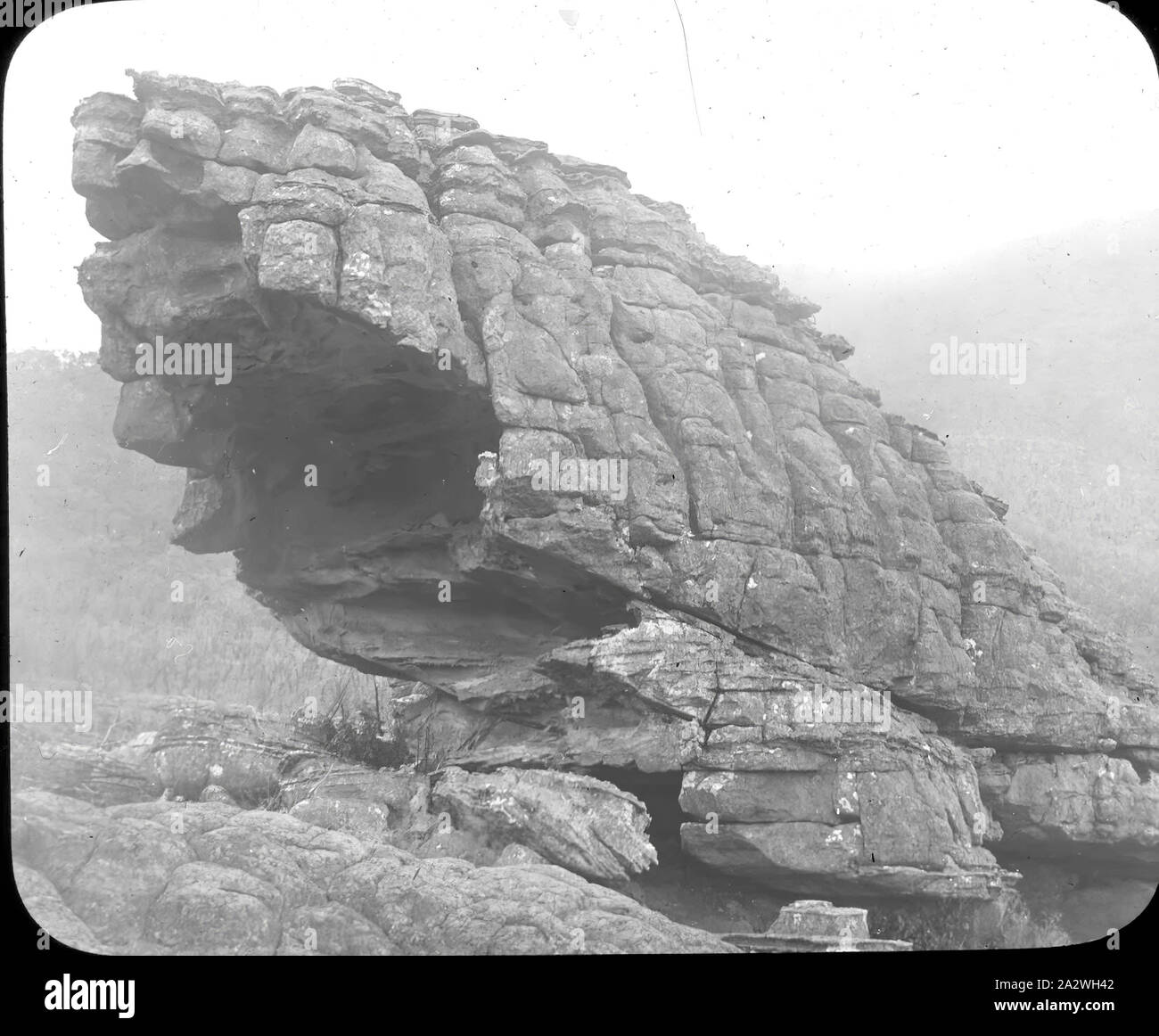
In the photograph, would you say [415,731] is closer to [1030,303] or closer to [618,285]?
[618,285]

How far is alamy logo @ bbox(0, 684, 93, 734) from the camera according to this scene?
19672 mm

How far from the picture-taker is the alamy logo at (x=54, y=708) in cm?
1967

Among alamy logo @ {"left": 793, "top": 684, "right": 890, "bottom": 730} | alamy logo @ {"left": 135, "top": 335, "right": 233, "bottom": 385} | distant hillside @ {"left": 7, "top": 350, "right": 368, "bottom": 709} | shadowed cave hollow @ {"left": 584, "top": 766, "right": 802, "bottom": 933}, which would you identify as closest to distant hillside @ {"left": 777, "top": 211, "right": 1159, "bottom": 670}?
alamy logo @ {"left": 793, "top": 684, "right": 890, "bottom": 730}

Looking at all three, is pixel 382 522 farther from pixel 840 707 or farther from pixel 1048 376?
pixel 1048 376

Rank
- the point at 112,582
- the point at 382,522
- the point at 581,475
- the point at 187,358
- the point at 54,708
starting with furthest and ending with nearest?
the point at 112,582
the point at 54,708
the point at 382,522
the point at 187,358
the point at 581,475

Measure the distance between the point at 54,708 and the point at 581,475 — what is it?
12066mm

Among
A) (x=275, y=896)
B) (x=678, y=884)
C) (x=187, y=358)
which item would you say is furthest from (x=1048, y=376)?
(x=275, y=896)

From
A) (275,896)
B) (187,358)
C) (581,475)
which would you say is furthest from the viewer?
(187,358)

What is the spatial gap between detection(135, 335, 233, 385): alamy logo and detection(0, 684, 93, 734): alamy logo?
5633mm

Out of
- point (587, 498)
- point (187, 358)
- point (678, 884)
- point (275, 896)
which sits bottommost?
point (678, 884)

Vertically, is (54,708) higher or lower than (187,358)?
lower

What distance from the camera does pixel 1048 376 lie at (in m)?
46.3

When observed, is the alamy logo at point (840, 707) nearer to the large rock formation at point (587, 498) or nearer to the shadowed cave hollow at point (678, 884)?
the large rock formation at point (587, 498)

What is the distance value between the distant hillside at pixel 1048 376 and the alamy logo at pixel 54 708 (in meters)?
27.4
